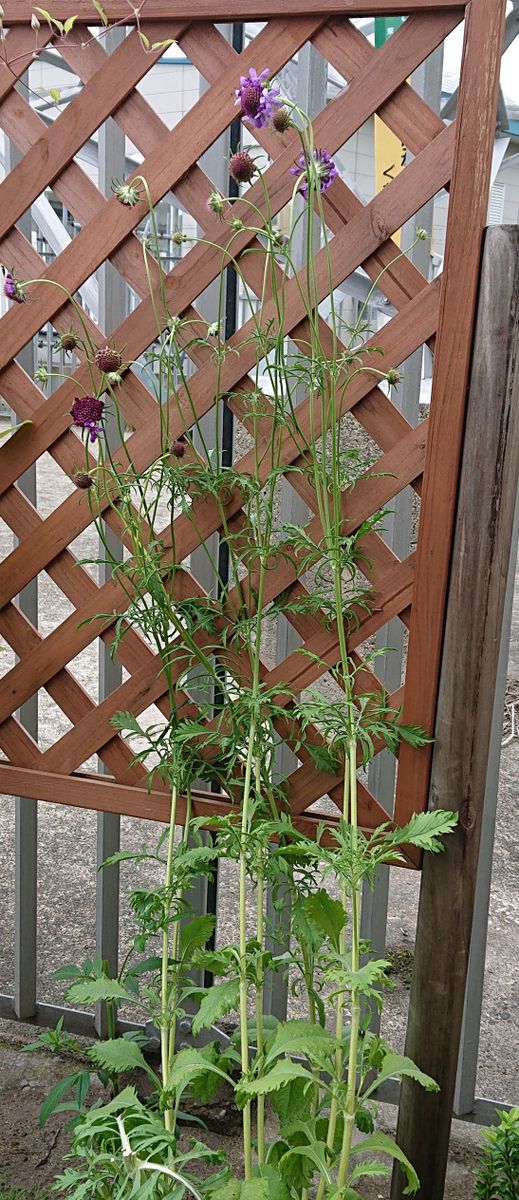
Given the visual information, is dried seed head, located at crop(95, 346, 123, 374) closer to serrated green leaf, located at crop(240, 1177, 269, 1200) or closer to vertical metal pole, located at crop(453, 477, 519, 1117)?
vertical metal pole, located at crop(453, 477, 519, 1117)

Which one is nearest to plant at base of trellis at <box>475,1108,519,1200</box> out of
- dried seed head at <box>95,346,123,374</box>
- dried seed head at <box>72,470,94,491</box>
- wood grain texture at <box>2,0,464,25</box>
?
dried seed head at <box>72,470,94,491</box>

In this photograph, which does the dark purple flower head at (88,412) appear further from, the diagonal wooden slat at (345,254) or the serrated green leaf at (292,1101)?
the serrated green leaf at (292,1101)

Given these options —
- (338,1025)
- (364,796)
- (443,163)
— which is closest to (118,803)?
(364,796)

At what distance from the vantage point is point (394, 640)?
1.98 metres

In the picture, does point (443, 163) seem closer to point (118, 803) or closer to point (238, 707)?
point (238, 707)

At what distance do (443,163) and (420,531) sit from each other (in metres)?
A: 0.52

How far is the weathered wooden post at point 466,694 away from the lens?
4.50 ft

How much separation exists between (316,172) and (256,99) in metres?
0.12

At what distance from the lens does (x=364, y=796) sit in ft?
5.34

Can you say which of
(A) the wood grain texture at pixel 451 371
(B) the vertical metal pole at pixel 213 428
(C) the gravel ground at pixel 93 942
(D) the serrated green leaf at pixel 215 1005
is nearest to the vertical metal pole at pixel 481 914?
(C) the gravel ground at pixel 93 942

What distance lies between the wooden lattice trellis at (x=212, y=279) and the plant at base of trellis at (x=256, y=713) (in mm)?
24

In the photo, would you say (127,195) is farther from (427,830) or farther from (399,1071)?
(399,1071)

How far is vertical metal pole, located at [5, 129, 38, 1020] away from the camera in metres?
1.90

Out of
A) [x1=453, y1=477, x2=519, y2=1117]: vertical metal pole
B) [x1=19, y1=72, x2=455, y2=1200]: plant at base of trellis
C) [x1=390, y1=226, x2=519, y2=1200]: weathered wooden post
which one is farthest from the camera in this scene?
[x1=453, y1=477, x2=519, y2=1117]: vertical metal pole
